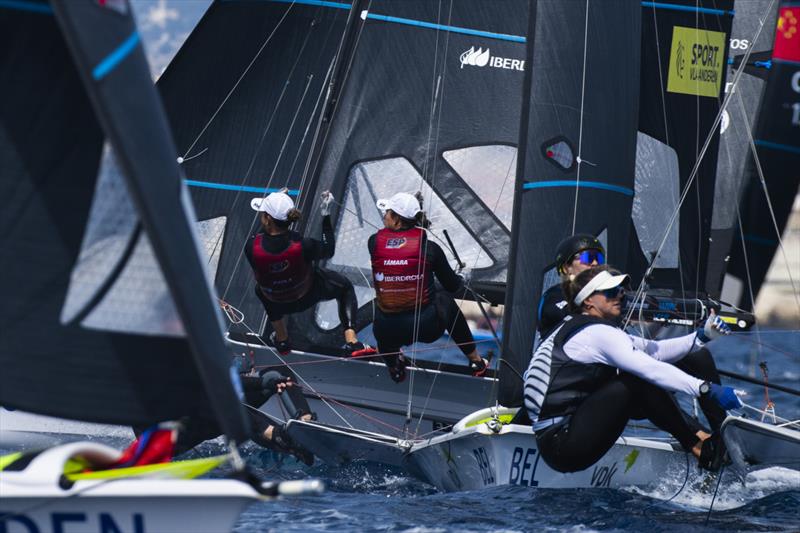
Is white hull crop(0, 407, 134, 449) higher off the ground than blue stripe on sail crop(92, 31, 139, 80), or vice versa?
blue stripe on sail crop(92, 31, 139, 80)

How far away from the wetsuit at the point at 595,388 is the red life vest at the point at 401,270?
1.89 metres

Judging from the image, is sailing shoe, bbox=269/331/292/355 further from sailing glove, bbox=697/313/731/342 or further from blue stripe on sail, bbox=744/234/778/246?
blue stripe on sail, bbox=744/234/778/246

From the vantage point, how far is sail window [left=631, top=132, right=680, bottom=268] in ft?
27.8

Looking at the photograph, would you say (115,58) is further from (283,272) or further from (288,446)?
(283,272)

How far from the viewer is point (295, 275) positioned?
720 cm

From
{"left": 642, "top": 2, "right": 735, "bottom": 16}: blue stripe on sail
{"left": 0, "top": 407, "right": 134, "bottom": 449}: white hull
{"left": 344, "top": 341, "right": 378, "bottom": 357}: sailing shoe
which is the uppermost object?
{"left": 642, "top": 2, "right": 735, "bottom": 16}: blue stripe on sail

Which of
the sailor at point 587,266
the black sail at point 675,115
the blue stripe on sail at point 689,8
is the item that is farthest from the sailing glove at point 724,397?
the blue stripe on sail at point 689,8

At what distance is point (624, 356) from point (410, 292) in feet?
7.82

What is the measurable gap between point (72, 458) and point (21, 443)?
149 inches

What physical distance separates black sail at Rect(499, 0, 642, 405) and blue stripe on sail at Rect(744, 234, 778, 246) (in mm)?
3573

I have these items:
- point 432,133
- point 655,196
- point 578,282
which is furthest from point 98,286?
point 655,196

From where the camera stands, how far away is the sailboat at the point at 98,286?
10.5 feet

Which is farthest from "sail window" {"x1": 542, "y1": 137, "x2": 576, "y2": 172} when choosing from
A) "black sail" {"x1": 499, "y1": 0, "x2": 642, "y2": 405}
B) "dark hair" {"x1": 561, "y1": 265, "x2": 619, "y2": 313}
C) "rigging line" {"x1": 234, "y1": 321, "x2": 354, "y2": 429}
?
"rigging line" {"x1": 234, "y1": 321, "x2": 354, "y2": 429}

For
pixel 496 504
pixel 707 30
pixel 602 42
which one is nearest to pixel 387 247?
pixel 602 42
